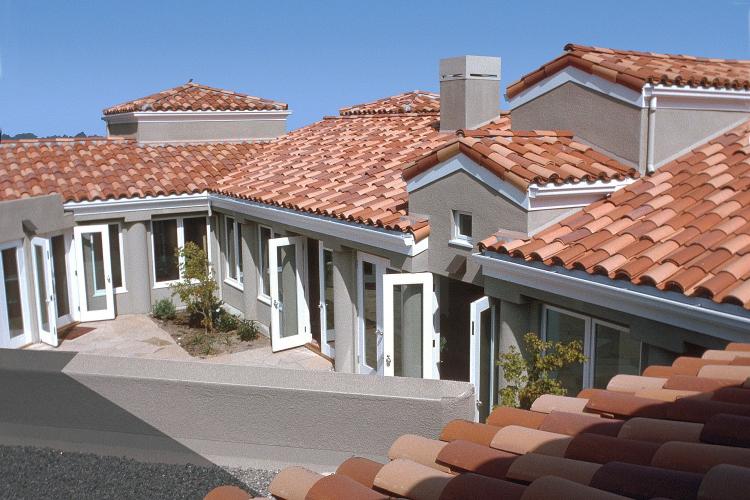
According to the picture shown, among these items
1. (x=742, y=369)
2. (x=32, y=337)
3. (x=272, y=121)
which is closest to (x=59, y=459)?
(x=742, y=369)

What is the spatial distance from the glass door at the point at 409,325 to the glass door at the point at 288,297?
4413 millimetres

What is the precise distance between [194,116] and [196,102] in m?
0.50

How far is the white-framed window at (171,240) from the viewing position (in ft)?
64.4

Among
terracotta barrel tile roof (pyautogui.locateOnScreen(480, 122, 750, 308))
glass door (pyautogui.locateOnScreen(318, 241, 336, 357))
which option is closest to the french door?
terracotta barrel tile roof (pyautogui.locateOnScreen(480, 122, 750, 308))

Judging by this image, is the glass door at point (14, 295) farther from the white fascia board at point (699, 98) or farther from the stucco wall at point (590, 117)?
the white fascia board at point (699, 98)

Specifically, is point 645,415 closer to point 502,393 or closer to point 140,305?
point 502,393

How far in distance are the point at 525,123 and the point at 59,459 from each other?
896 centimetres

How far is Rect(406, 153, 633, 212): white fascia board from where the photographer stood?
359 inches

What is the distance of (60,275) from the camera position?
18078 mm

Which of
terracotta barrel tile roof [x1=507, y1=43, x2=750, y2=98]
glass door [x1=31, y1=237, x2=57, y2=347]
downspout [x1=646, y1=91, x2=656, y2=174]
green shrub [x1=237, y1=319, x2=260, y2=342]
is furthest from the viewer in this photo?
green shrub [x1=237, y1=319, x2=260, y2=342]

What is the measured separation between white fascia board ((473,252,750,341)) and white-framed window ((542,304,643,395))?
516 mm

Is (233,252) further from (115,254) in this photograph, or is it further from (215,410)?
(215,410)

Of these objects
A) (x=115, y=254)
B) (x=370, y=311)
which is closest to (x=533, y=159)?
(x=370, y=311)

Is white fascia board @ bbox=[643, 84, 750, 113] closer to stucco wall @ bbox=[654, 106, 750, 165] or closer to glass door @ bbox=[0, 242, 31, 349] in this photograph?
stucco wall @ bbox=[654, 106, 750, 165]
